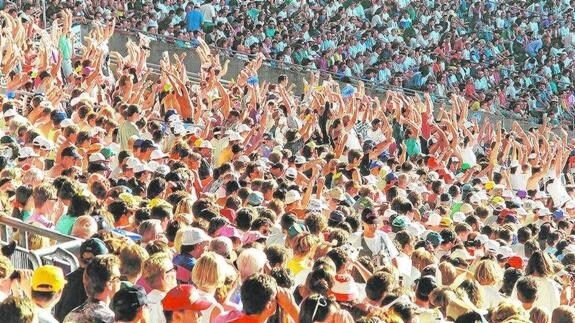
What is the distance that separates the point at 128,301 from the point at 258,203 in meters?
4.46

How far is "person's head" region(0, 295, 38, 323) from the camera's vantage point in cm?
498

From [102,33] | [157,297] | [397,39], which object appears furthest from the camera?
[397,39]

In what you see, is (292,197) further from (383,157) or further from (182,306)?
(182,306)

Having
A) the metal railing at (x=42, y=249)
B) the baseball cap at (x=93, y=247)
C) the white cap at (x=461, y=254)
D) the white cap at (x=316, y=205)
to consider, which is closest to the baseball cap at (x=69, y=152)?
the white cap at (x=316, y=205)

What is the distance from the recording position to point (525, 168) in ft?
54.4

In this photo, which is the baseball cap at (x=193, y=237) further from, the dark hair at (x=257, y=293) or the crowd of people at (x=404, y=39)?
the crowd of people at (x=404, y=39)

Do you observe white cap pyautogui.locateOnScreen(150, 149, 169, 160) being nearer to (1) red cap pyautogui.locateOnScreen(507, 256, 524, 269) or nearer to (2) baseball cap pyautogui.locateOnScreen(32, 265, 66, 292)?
(1) red cap pyautogui.locateOnScreen(507, 256, 524, 269)

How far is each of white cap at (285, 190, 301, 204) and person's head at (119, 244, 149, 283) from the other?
13.9ft

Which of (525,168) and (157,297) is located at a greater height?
(157,297)

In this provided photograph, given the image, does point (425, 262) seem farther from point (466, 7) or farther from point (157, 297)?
point (466, 7)

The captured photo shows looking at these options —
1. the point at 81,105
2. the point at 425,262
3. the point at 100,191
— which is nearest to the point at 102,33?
the point at 81,105

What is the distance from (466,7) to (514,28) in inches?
64.3

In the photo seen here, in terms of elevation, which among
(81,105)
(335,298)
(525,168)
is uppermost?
(335,298)

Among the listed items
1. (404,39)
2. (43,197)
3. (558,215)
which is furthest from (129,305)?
(404,39)
